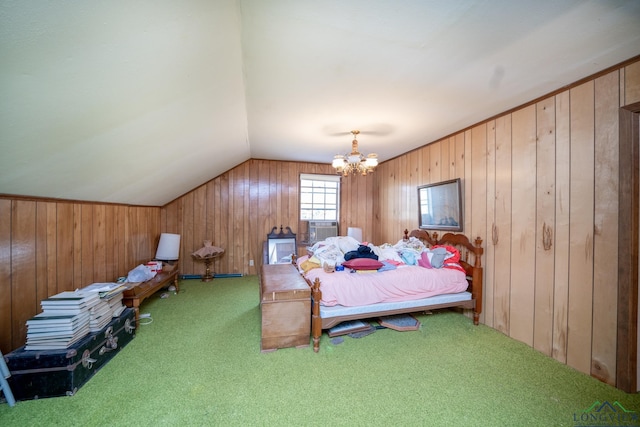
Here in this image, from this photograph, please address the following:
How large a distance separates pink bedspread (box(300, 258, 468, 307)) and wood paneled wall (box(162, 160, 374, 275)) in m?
2.63

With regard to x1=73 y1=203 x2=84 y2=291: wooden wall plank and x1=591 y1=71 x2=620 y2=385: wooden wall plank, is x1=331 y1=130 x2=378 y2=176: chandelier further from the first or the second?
x1=73 y1=203 x2=84 y2=291: wooden wall plank

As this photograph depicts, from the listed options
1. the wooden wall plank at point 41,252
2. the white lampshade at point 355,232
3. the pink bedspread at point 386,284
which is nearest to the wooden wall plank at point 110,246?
the wooden wall plank at point 41,252

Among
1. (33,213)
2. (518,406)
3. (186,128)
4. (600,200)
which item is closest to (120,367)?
(33,213)

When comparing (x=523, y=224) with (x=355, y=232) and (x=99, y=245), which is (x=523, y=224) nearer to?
(x=355, y=232)

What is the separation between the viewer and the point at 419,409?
157cm

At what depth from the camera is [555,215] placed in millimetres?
2182

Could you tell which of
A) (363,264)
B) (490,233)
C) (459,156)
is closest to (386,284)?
(363,264)

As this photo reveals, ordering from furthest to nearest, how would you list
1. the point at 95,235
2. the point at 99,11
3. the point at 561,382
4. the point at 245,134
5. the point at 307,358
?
the point at 245,134 → the point at 95,235 → the point at 307,358 → the point at 561,382 → the point at 99,11

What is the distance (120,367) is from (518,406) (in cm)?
311

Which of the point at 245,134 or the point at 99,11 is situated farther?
the point at 245,134

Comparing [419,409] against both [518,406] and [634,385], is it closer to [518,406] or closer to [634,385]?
[518,406]

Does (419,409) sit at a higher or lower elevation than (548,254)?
lower

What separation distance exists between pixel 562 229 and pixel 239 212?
16.0 ft

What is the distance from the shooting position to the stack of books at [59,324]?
1702 mm
